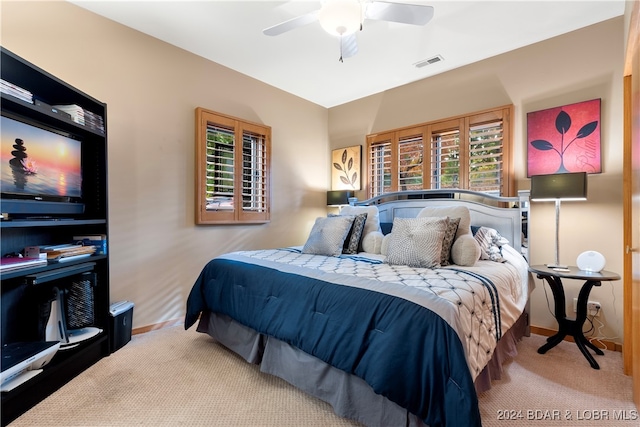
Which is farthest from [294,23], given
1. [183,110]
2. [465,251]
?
[465,251]

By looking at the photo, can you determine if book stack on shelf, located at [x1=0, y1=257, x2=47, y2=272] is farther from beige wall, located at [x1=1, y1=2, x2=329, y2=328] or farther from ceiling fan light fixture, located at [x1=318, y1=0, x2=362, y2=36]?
ceiling fan light fixture, located at [x1=318, y1=0, x2=362, y2=36]

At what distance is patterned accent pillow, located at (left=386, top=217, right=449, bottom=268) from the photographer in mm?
2164

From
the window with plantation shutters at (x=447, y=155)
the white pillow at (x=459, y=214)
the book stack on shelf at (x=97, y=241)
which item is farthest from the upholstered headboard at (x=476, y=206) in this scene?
the book stack on shelf at (x=97, y=241)

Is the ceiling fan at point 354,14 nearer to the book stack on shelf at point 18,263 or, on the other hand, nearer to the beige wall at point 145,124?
the beige wall at point 145,124

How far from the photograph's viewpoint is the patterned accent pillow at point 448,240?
7.39ft

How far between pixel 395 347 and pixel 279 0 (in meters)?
2.68

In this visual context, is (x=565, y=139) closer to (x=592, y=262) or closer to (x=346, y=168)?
(x=592, y=262)

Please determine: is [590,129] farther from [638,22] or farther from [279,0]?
[279,0]

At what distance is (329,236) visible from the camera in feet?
9.08

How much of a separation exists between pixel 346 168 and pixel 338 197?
54cm

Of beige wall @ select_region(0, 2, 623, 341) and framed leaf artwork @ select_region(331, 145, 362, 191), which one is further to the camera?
framed leaf artwork @ select_region(331, 145, 362, 191)

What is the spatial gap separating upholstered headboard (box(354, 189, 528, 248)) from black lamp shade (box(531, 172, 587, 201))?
23cm

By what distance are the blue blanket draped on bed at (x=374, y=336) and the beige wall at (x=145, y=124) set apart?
1.34 meters

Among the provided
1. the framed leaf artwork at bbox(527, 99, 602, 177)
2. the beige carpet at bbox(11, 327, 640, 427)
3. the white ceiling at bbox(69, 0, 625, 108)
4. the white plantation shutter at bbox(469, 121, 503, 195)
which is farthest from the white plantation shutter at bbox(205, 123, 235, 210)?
the framed leaf artwork at bbox(527, 99, 602, 177)
